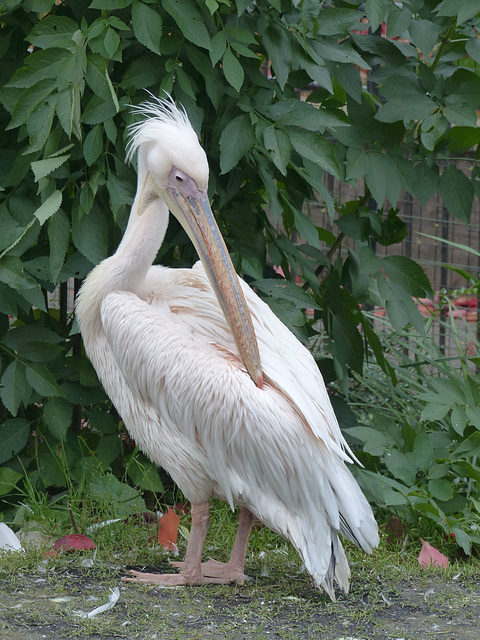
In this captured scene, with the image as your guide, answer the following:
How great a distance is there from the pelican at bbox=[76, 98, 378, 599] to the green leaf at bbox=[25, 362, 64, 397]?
36cm

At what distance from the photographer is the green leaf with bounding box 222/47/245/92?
308cm

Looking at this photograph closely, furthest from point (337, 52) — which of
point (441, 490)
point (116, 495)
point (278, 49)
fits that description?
point (116, 495)

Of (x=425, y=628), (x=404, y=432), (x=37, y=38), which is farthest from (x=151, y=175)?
(x=425, y=628)

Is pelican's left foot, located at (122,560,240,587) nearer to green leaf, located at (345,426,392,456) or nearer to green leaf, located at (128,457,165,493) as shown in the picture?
green leaf, located at (128,457,165,493)

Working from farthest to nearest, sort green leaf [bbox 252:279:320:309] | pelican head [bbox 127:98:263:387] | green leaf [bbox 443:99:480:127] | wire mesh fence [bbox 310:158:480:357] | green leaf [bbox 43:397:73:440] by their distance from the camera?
1. wire mesh fence [bbox 310:158:480:357]
2. green leaf [bbox 43:397:73:440]
3. green leaf [bbox 252:279:320:309]
4. green leaf [bbox 443:99:480:127]
5. pelican head [bbox 127:98:263:387]

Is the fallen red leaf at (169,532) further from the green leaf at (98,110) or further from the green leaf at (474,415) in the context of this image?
the green leaf at (98,110)

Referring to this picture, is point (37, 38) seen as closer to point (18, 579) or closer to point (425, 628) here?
point (18, 579)

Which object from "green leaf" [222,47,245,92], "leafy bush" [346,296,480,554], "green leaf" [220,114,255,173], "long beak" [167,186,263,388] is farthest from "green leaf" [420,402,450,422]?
"green leaf" [222,47,245,92]

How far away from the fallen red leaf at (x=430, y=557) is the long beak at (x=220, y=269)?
110cm

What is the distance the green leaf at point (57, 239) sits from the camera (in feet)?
11.0

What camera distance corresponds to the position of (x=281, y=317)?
356 cm

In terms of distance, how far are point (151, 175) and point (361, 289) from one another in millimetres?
1214

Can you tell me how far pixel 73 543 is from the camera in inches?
132

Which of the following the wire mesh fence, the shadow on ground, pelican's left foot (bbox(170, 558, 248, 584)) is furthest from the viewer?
the wire mesh fence
